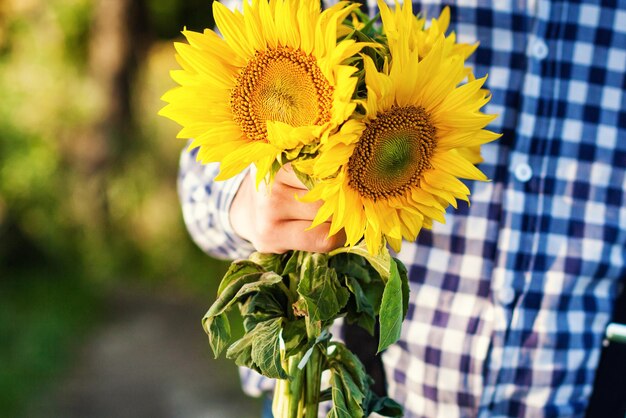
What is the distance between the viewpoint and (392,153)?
31.2 inches

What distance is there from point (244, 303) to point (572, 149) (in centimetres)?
67

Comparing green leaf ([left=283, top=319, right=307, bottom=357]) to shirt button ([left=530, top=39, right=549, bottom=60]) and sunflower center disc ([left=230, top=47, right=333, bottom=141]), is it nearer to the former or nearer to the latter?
sunflower center disc ([left=230, top=47, right=333, bottom=141])

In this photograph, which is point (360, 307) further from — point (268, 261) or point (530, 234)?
point (530, 234)

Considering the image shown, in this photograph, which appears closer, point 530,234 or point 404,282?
point 404,282

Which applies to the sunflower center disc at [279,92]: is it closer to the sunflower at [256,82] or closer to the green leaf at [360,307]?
the sunflower at [256,82]

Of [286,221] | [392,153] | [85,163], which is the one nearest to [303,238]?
[286,221]

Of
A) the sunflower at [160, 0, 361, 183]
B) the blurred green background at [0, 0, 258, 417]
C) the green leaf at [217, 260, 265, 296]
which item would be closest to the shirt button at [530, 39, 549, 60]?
the sunflower at [160, 0, 361, 183]

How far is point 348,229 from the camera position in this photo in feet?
2.60

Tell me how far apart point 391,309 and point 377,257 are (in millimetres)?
65

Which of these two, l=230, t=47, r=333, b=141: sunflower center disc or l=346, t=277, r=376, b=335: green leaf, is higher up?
l=230, t=47, r=333, b=141: sunflower center disc

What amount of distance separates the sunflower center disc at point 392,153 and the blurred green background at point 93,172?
3075mm

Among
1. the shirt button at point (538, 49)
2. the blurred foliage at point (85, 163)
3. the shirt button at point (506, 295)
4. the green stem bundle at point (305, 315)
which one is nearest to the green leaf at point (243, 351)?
the green stem bundle at point (305, 315)

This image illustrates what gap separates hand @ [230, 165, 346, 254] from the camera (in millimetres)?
853

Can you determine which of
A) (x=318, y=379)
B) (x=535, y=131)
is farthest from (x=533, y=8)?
(x=318, y=379)
